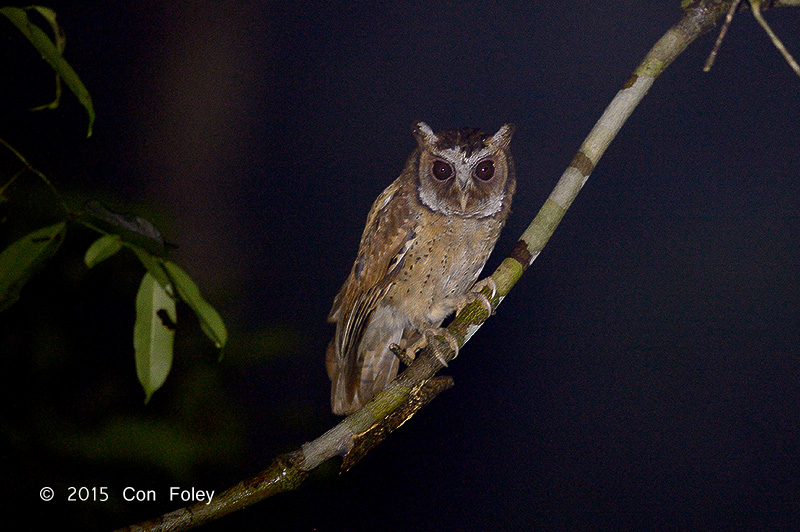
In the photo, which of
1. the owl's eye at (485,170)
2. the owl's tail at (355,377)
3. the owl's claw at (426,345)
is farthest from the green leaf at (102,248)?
the owl's eye at (485,170)

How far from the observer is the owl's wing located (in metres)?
1.34

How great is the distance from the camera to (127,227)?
715 mm

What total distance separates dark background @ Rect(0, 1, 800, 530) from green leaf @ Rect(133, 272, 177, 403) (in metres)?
0.61

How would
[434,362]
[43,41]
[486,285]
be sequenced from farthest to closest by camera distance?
[486,285]
[434,362]
[43,41]

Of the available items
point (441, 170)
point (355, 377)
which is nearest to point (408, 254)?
point (441, 170)

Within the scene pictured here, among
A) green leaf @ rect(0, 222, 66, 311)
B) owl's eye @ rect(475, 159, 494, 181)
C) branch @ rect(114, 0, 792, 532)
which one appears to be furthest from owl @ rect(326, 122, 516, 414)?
green leaf @ rect(0, 222, 66, 311)

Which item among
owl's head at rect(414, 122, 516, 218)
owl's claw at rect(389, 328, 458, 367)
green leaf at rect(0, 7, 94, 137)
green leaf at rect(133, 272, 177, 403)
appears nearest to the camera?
green leaf at rect(0, 7, 94, 137)

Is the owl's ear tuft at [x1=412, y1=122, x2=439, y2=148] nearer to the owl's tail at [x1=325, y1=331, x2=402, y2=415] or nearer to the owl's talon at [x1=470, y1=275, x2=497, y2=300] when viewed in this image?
the owl's talon at [x1=470, y1=275, x2=497, y2=300]

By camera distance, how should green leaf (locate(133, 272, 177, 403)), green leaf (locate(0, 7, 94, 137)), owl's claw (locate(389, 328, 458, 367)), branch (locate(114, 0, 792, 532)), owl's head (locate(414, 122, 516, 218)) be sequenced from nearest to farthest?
green leaf (locate(0, 7, 94, 137)) → green leaf (locate(133, 272, 177, 403)) → branch (locate(114, 0, 792, 532)) → owl's claw (locate(389, 328, 458, 367)) → owl's head (locate(414, 122, 516, 218))

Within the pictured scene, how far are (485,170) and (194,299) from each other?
82 centimetres

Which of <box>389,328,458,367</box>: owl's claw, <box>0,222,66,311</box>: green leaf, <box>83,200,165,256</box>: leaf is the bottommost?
<box>389,328,458,367</box>: owl's claw

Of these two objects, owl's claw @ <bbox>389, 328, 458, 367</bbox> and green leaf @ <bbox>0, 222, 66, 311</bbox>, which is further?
owl's claw @ <bbox>389, 328, 458, 367</bbox>

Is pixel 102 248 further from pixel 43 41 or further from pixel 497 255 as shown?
pixel 497 255

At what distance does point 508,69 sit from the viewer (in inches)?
53.3
